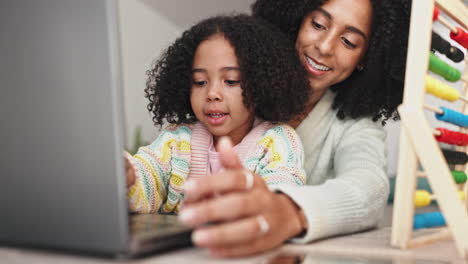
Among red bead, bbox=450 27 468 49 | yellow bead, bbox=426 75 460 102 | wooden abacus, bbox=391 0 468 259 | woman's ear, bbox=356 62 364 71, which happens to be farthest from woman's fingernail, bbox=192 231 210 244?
woman's ear, bbox=356 62 364 71

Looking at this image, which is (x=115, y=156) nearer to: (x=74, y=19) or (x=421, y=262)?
(x=74, y=19)

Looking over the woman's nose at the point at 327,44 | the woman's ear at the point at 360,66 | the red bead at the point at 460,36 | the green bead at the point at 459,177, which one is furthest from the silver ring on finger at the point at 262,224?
the woman's ear at the point at 360,66

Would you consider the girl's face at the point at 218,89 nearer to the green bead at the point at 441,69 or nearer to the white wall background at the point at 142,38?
the green bead at the point at 441,69

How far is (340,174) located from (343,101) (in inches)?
15.2

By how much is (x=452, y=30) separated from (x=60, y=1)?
70 centimetres

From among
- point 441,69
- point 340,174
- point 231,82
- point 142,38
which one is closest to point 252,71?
point 231,82

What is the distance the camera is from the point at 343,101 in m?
1.27

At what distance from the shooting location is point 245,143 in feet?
3.53

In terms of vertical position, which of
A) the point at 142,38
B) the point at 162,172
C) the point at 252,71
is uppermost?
the point at 142,38

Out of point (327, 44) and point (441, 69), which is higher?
point (327, 44)

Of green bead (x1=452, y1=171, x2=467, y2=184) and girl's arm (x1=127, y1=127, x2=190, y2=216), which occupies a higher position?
girl's arm (x1=127, y1=127, x2=190, y2=216)

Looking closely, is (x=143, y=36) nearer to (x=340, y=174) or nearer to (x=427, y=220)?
(x=340, y=174)

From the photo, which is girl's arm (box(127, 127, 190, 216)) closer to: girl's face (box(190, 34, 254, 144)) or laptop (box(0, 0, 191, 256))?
girl's face (box(190, 34, 254, 144))

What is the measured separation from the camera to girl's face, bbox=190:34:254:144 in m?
1.04
